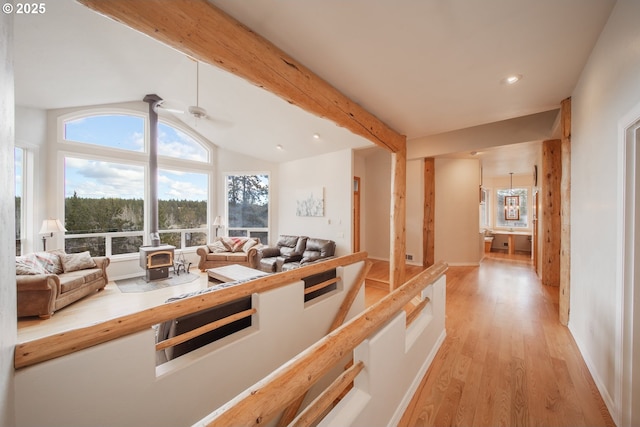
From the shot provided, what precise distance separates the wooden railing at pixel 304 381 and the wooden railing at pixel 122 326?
0.93 metres

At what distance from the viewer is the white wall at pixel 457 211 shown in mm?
5789

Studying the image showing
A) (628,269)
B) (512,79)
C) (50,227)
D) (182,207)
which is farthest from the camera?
(182,207)

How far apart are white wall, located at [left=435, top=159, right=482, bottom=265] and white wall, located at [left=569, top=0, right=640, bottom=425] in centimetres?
343

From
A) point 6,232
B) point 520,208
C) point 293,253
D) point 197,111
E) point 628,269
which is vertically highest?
point 197,111

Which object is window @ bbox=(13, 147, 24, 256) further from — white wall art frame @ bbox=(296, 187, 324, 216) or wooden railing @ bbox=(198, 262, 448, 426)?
wooden railing @ bbox=(198, 262, 448, 426)

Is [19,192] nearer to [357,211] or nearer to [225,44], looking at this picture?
[225,44]

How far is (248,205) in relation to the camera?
23.6 feet

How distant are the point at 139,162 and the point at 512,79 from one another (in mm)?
7053

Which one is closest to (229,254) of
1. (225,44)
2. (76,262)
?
(76,262)

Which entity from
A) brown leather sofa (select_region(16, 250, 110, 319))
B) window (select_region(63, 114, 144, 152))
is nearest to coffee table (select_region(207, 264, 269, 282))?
brown leather sofa (select_region(16, 250, 110, 319))

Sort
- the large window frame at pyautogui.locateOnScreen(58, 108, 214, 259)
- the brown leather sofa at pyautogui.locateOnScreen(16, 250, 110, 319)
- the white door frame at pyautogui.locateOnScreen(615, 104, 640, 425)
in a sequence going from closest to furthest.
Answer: the white door frame at pyautogui.locateOnScreen(615, 104, 640, 425), the brown leather sofa at pyautogui.locateOnScreen(16, 250, 110, 319), the large window frame at pyautogui.locateOnScreen(58, 108, 214, 259)

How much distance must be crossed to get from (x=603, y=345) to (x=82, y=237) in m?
7.89

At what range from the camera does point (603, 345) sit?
1.76 metres

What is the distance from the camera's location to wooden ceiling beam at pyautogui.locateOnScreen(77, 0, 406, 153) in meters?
1.21
